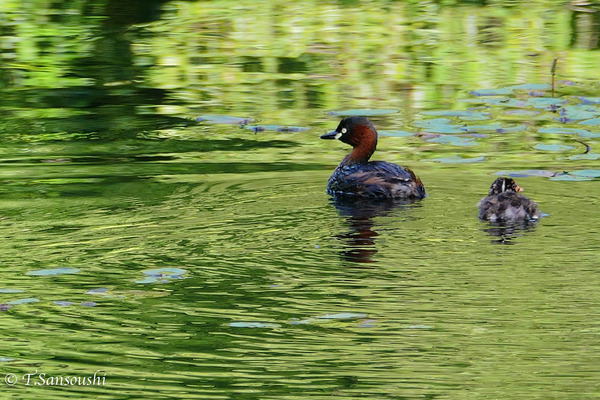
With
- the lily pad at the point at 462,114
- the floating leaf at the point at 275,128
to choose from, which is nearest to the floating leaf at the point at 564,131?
the lily pad at the point at 462,114

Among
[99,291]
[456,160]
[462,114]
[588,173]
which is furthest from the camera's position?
[462,114]

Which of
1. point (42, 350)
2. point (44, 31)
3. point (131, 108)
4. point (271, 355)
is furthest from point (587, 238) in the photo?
point (44, 31)

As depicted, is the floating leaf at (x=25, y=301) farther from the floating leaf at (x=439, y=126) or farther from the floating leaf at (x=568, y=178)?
the floating leaf at (x=439, y=126)

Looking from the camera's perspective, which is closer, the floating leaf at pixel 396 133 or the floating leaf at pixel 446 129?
the floating leaf at pixel 446 129

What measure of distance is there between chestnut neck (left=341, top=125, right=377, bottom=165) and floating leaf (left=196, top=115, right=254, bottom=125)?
2.10m

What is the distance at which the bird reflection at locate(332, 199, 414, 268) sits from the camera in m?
8.26

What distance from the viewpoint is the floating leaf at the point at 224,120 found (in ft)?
44.5

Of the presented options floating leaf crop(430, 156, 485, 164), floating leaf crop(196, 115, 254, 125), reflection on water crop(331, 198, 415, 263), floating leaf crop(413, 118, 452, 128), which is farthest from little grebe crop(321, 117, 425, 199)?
floating leaf crop(196, 115, 254, 125)

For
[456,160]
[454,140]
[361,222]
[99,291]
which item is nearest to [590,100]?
[454,140]

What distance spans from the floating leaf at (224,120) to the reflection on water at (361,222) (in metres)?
3.18

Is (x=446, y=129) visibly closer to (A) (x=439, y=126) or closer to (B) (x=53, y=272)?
(A) (x=439, y=126)

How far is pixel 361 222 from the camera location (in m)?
9.54

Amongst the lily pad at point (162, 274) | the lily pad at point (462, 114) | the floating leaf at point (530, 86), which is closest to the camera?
the lily pad at point (162, 274)

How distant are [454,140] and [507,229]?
3643 mm
